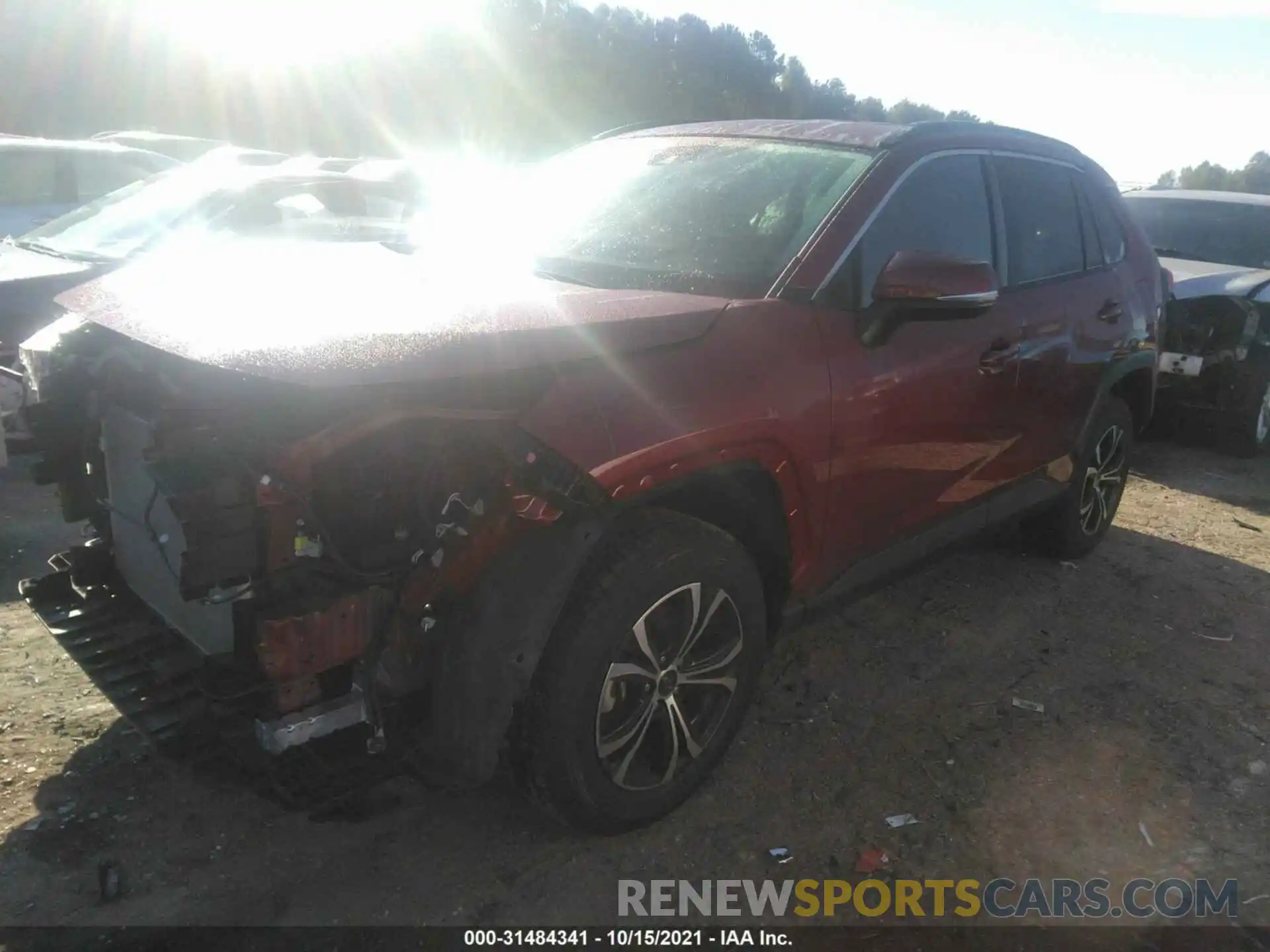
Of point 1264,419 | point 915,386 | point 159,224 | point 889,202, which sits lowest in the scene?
point 1264,419

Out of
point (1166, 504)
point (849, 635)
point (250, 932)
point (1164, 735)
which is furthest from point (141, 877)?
point (1166, 504)

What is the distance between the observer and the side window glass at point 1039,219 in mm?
3832

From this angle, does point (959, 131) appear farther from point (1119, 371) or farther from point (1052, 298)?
point (1119, 371)

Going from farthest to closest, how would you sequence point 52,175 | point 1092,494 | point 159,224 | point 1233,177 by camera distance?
point 1233,177
point 52,175
point 159,224
point 1092,494

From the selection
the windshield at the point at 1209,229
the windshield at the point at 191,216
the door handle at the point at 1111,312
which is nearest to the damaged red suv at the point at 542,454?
the door handle at the point at 1111,312

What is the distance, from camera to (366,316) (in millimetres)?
2246

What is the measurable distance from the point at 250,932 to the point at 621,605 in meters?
1.20

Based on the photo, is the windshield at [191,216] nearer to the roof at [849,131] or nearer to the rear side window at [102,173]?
the rear side window at [102,173]

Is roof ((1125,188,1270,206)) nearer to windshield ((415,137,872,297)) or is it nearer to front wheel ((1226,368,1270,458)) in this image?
front wheel ((1226,368,1270,458))

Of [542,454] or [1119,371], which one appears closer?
[542,454]

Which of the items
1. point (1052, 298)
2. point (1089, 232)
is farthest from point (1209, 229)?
point (1052, 298)

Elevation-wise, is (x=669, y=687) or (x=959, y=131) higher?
(x=959, y=131)

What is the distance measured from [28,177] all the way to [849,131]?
8.37 meters

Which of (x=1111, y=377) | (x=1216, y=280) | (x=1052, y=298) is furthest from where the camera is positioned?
(x=1216, y=280)
